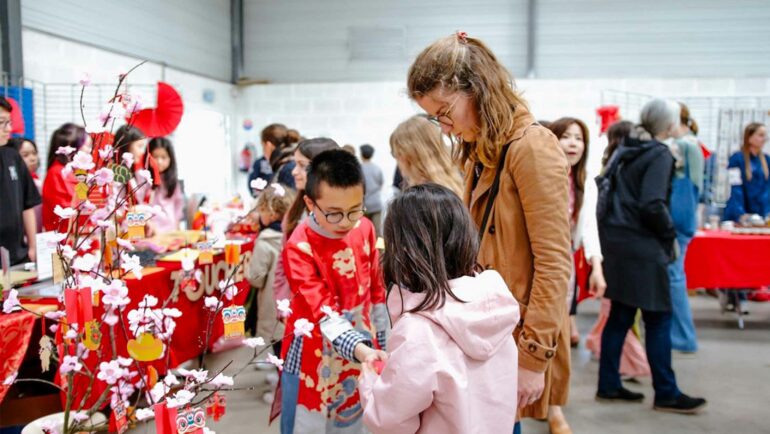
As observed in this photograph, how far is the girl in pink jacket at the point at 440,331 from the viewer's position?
1201 mm

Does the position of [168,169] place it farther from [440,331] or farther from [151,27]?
[440,331]

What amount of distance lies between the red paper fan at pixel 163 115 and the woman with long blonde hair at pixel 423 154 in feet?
2.49

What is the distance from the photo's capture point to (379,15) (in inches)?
321

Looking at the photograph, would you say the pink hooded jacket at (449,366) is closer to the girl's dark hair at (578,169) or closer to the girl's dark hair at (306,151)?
the girl's dark hair at (306,151)

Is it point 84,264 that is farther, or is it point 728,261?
point 728,261

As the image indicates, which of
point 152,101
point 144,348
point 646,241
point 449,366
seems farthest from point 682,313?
point 152,101

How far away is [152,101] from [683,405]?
16.3 ft

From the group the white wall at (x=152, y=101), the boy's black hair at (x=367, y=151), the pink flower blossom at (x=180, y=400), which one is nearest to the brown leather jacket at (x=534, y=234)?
the pink flower blossom at (x=180, y=400)

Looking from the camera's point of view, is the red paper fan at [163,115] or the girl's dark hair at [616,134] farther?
the girl's dark hair at [616,134]

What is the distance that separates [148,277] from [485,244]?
1818mm

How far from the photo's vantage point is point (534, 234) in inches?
54.7

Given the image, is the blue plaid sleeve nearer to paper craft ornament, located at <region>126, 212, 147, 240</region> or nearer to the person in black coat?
paper craft ornament, located at <region>126, 212, 147, 240</region>

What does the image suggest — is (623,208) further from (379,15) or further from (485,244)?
(379,15)

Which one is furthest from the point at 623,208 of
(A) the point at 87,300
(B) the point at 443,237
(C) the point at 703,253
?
(A) the point at 87,300
